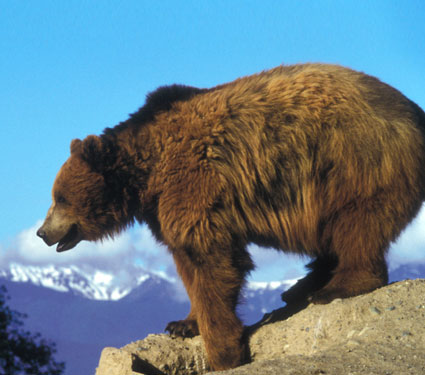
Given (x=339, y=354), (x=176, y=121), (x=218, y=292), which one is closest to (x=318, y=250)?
(x=218, y=292)

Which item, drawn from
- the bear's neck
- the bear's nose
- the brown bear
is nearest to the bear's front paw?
the brown bear

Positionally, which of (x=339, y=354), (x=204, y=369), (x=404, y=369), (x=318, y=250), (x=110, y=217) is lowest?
(x=404, y=369)

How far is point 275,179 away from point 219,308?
1385 mm

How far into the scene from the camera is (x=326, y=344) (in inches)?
199

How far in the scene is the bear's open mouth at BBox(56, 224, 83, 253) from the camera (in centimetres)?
615

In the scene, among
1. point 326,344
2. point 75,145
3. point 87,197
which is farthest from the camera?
point 75,145

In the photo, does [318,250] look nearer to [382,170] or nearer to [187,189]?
[382,170]

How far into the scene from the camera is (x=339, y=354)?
4.27m

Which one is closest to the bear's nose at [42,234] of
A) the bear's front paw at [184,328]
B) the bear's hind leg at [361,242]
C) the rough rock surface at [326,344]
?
the rough rock surface at [326,344]

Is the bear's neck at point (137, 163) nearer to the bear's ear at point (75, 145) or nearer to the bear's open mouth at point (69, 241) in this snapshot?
the bear's ear at point (75, 145)

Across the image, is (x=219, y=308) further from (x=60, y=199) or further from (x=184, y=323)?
(x=60, y=199)

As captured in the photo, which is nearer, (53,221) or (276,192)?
(276,192)

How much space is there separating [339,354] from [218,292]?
1403mm

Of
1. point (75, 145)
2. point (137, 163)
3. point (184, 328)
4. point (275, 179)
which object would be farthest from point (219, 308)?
point (75, 145)
